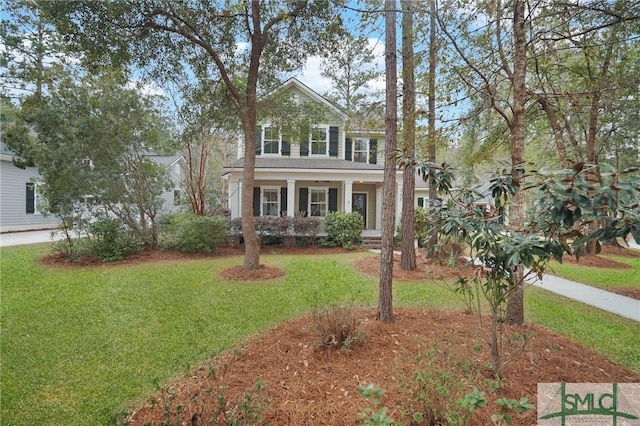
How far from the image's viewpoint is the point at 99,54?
21.4 feet

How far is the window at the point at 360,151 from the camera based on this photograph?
14.8 meters

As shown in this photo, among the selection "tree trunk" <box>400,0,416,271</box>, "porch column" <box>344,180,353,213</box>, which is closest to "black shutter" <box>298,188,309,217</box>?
"porch column" <box>344,180,353,213</box>

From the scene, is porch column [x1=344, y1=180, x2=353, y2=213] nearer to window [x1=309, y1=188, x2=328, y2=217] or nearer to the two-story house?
the two-story house

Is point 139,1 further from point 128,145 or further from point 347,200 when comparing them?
point 347,200

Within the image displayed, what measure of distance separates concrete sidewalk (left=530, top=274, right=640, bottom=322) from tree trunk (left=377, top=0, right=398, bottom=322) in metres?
2.87

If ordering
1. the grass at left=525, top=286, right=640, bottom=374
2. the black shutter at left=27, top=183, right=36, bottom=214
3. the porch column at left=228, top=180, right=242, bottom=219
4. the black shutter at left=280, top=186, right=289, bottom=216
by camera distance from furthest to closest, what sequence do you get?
the black shutter at left=27, top=183, right=36, bottom=214, the black shutter at left=280, top=186, right=289, bottom=216, the porch column at left=228, top=180, right=242, bottom=219, the grass at left=525, top=286, right=640, bottom=374

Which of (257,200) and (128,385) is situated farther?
(257,200)

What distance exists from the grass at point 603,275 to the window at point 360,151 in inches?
338

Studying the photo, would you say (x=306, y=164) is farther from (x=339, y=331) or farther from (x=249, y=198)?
(x=339, y=331)

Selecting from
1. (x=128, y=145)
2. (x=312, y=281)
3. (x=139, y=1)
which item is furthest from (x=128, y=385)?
(x=128, y=145)

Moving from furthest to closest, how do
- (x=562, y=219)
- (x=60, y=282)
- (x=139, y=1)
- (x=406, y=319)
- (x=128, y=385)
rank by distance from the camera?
(x=60, y=282), (x=139, y=1), (x=406, y=319), (x=128, y=385), (x=562, y=219)

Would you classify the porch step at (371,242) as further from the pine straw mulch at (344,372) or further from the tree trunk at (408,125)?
the pine straw mulch at (344,372)

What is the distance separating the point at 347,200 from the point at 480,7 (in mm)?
9289

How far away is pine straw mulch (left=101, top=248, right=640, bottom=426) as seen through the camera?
242cm
